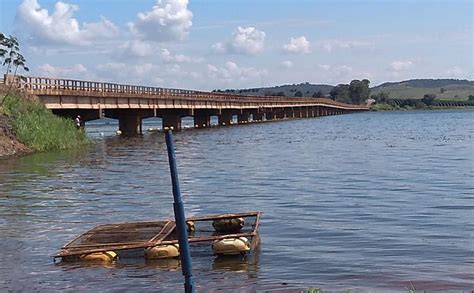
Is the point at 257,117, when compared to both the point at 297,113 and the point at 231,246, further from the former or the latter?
the point at 231,246

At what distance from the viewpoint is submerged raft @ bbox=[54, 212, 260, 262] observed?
46.8ft

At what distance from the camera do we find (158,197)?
24391 mm

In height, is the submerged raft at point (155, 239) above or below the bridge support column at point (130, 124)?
below

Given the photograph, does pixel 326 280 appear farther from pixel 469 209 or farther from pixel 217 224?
pixel 469 209

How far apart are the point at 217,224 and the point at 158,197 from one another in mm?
7338

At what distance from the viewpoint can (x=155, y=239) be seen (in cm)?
1502

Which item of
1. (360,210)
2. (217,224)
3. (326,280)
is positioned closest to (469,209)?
(360,210)

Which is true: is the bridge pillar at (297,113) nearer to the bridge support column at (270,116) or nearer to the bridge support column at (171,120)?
the bridge support column at (270,116)

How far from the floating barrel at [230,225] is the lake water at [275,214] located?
0.81 metres

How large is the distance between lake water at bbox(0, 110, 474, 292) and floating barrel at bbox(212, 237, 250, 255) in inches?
8.8

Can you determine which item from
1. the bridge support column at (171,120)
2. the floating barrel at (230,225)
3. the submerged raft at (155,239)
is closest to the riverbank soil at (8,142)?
the submerged raft at (155,239)

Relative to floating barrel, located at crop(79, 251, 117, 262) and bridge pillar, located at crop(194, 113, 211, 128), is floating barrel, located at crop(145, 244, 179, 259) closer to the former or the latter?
floating barrel, located at crop(79, 251, 117, 262)

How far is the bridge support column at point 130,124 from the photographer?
77312 millimetres

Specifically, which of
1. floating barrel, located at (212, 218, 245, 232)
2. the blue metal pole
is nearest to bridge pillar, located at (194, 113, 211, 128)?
floating barrel, located at (212, 218, 245, 232)
